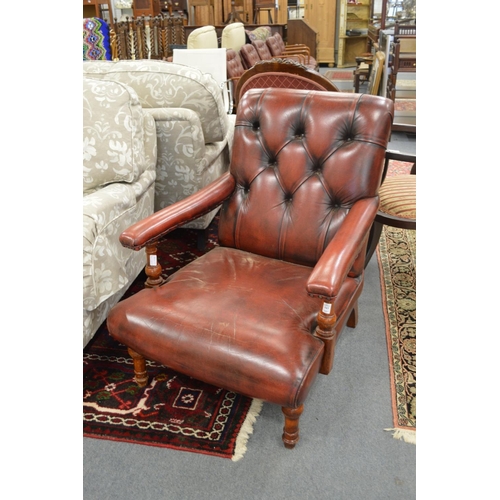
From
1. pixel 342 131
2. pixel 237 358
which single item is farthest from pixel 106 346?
pixel 342 131

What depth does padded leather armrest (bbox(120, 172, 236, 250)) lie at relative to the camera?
133 centimetres

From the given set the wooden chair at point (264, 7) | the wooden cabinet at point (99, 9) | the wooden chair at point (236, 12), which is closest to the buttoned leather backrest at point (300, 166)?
the wooden cabinet at point (99, 9)

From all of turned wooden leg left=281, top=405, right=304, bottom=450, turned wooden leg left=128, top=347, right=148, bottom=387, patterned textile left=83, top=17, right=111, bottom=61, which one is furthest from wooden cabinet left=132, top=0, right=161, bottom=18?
turned wooden leg left=281, top=405, right=304, bottom=450

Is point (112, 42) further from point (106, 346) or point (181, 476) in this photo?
point (181, 476)

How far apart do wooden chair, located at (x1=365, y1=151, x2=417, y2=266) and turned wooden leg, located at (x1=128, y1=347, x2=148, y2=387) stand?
46.3 inches

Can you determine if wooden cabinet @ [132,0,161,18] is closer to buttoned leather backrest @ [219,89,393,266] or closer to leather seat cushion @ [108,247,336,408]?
buttoned leather backrest @ [219,89,393,266]

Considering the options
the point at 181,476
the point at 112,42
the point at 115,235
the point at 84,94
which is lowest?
the point at 181,476

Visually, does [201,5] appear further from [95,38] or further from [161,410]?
[161,410]

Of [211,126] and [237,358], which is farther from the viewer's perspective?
[211,126]

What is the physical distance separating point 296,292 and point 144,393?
65cm

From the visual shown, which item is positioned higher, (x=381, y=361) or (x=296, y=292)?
(x=296, y=292)

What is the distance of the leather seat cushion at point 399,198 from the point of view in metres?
1.96

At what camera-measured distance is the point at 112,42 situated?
5.97 m

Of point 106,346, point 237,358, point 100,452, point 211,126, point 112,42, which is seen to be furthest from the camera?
point 112,42
